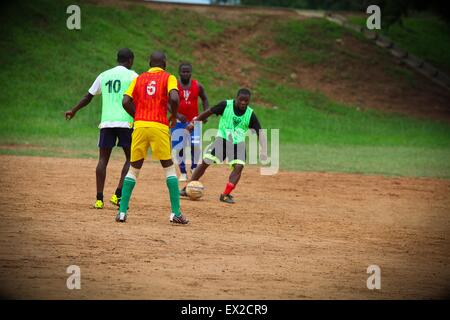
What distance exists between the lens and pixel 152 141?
10.6 metres

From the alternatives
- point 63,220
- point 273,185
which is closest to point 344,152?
point 273,185

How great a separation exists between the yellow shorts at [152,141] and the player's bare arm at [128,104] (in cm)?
24

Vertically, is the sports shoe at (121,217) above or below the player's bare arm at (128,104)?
below

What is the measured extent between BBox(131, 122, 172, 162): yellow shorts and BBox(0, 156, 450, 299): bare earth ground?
0.92m

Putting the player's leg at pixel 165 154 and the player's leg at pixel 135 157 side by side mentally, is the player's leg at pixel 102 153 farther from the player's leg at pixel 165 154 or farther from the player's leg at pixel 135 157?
the player's leg at pixel 165 154

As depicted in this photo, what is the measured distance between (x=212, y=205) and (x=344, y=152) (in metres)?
12.8

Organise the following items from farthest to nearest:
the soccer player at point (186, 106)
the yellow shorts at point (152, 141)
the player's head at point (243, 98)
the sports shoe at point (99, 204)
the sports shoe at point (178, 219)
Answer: the soccer player at point (186, 106), the player's head at point (243, 98), the sports shoe at point (99, 204), the sports shoe at point (178, 219), the yellow shorts at point (152, 141)

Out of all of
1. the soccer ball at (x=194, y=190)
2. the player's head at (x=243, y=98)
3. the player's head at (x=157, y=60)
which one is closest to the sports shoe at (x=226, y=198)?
the soccer ball at (x=194, y=190)

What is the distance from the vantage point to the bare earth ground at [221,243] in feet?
25.5

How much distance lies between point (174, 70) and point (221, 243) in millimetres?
25590

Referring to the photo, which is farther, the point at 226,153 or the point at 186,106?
the point at 186,106

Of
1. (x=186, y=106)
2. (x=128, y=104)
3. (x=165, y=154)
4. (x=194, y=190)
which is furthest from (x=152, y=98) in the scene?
(x=186, y=106)

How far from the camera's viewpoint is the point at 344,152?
25797 mm

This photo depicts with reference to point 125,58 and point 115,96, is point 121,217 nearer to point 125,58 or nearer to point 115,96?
point 115,96
